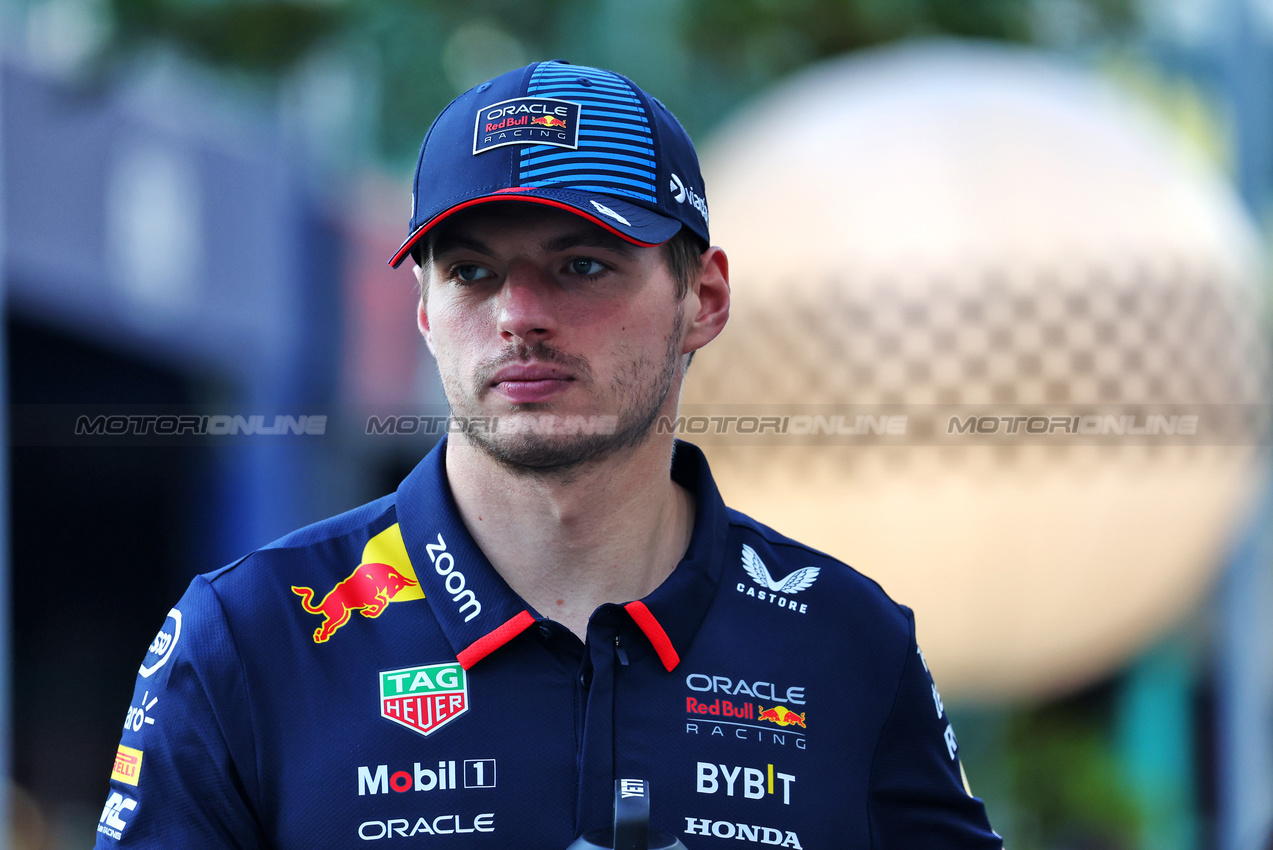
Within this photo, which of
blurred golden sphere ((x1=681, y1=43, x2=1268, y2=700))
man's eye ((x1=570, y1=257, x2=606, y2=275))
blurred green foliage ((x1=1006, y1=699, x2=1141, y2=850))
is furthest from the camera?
blurred green foliage ((x1=1006, y1=699, x2=1141, y2=850))

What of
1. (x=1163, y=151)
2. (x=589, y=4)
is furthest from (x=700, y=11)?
(x=1163, y=151)

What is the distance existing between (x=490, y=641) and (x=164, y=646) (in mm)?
490

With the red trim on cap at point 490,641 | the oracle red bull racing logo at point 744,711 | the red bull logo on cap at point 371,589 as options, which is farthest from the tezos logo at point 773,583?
the red bull logo on cap at point 371,589

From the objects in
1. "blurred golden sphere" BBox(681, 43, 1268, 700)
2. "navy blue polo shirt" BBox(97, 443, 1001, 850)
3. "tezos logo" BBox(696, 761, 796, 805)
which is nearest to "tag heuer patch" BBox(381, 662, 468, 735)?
"navy blue polo shirt" BBox(97, 443, 1001, 850)

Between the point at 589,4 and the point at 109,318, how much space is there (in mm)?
3267

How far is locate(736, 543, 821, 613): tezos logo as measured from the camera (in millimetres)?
2146

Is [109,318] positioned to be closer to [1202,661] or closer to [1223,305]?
[1223,305]

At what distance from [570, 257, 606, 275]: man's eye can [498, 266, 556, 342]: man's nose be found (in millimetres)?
55

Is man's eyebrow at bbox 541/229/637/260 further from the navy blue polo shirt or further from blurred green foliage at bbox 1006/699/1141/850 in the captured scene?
blurred green foliage at bbox 1006/699/1141/850

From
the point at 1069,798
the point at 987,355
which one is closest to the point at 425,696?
the point at 987,355

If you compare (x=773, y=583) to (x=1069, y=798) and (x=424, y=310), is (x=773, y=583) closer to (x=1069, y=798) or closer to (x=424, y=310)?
(x=424, y=310)

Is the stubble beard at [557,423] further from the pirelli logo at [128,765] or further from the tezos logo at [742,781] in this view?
the pirelli logo at [128,765]

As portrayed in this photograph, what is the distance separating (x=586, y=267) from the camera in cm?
196

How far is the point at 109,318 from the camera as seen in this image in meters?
7.20
